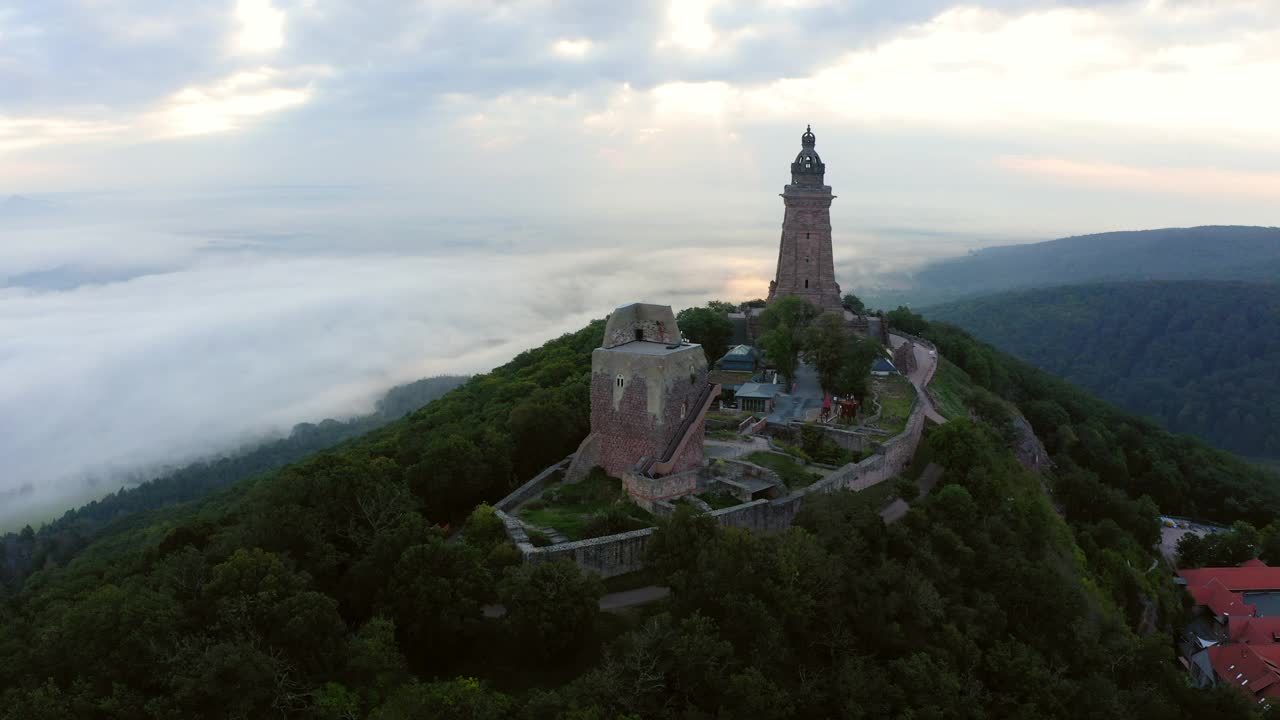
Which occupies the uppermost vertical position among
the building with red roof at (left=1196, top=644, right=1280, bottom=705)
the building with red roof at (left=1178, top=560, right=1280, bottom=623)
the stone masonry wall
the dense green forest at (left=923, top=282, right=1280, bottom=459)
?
the stone masonry wall

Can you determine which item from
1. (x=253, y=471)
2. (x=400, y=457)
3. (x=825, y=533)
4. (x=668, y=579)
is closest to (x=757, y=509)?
(x=825, y=533)

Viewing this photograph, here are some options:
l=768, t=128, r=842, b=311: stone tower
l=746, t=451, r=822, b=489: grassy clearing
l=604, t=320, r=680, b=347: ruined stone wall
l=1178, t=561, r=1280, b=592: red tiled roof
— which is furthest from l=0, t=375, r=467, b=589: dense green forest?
l=1178, t=561, r=1280, b=592: red tiled roof

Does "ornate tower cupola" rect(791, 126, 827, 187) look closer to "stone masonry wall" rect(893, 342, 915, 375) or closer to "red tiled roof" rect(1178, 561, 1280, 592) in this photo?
"stone masonry wall" rect(893, 342, 915, 375)

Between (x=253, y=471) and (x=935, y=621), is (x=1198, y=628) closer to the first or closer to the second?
(x=935, y=621)

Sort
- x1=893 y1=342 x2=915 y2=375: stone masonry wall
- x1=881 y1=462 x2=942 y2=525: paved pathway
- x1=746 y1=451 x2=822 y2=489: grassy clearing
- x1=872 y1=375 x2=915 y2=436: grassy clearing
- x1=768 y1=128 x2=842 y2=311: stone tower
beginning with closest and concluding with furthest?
x1=746 y1=451 x2=822 y2=489: grassy clearing
x1=881 y1=462 x2=942 y2=525: paved pathway
x1=872 y1=375 x2=915 y2=436: grassy clearing
x1=893 y1=342 x2=915 y2=375: stone masonry wall
x1=768 y1=128 x2=842 y2=311: stone tower

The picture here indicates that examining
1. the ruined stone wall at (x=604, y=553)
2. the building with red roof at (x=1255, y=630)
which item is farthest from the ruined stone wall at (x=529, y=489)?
the building with red roof at (x=1255, y=630)

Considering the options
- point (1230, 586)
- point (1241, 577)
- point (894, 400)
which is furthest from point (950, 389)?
point (1241, 577)
